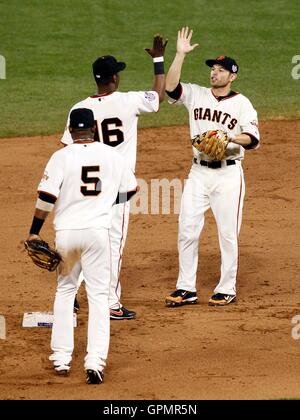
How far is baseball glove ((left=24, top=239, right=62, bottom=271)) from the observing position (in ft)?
27.0

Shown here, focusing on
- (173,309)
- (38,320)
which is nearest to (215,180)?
(173,309)

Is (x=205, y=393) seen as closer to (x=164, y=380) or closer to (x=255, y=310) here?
(x=164, y=380)

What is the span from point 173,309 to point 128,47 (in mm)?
10536

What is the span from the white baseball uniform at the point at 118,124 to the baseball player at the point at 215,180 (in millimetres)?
636

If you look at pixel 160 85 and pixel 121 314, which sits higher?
pixel 160 85

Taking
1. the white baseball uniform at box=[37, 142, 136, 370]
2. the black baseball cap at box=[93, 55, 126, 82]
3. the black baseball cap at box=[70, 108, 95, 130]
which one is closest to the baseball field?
the white baseball uniform at box=[37, 142, 136, 370]

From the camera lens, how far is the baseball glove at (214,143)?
962cm

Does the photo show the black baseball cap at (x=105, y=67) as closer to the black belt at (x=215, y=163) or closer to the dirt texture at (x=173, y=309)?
the black belt at (x=215, y=163)

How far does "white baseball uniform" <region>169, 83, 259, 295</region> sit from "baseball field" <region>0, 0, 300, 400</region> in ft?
1.15

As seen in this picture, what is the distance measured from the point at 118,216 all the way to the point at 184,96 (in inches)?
53.8

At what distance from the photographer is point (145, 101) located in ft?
31.1

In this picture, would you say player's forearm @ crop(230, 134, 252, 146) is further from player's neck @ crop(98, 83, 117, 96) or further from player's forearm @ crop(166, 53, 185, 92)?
player's neck @ crop(98, 83, 117, 96)

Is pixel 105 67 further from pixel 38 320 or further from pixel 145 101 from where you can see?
pixel 38 320

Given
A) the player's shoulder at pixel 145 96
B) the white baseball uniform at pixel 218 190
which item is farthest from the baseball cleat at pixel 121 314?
the player's shoulder at pixel 145 96
